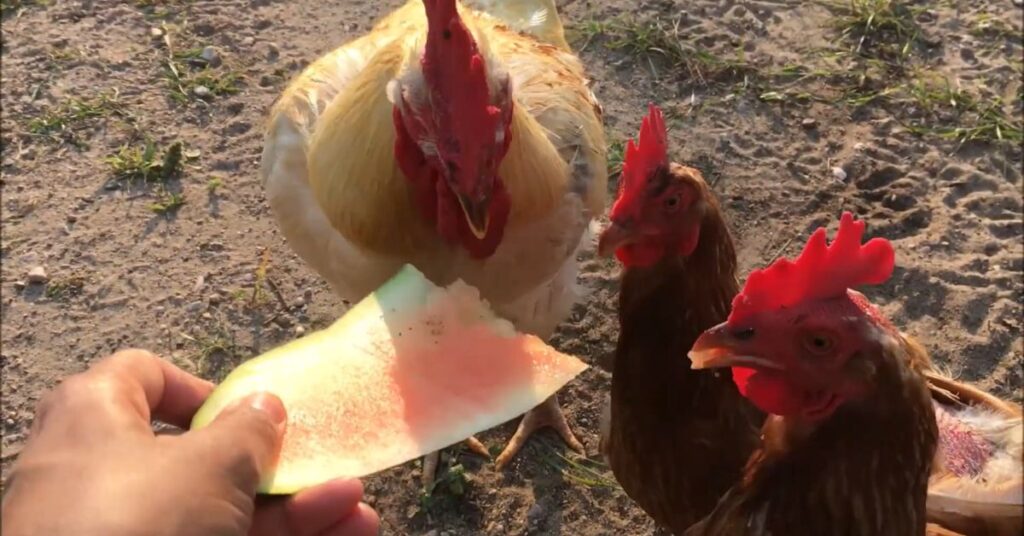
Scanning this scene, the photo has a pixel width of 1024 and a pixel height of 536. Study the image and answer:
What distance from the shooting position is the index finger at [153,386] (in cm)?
198

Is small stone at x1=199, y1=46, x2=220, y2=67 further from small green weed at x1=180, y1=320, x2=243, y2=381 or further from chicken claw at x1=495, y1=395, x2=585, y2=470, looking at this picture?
chicken claw at x1=495, y1=395, x2=585, y2=470

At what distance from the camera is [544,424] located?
4.14m

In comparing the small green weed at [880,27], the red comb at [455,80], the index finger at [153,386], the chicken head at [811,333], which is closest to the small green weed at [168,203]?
the red comb at [455,80]

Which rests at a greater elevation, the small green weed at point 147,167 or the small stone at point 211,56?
the small stone at point 211,56

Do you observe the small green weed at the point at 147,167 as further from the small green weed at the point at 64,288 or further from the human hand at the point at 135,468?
the human hand at the point at 135,468

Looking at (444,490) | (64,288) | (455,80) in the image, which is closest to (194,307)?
(64,288)

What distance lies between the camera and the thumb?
5.91ft

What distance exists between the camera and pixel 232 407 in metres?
1.97

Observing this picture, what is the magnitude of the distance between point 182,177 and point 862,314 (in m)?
4.16

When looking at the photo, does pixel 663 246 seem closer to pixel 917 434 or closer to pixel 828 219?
pixel 917 434

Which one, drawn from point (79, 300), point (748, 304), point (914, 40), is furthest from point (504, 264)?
point (914, 40)

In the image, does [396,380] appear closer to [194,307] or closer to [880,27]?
[194,307]

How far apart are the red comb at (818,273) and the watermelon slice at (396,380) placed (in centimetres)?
48

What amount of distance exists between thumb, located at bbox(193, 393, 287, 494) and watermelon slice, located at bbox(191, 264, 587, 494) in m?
0.07
